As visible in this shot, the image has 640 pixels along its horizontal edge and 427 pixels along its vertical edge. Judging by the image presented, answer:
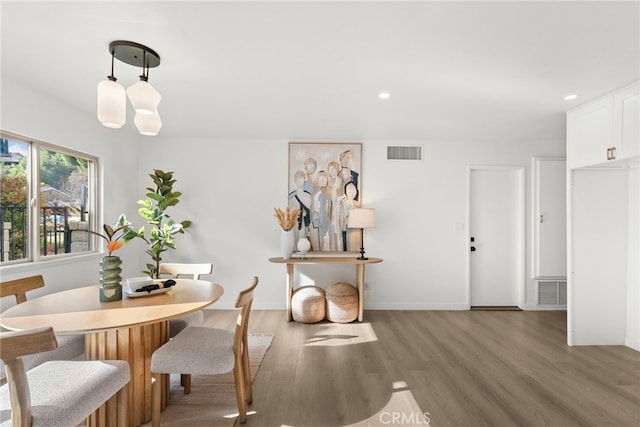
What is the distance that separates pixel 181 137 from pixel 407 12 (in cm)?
377

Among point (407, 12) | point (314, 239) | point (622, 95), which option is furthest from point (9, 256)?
point (622, 95)

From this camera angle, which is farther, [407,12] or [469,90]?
[469,90]

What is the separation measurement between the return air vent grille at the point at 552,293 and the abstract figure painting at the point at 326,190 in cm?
287

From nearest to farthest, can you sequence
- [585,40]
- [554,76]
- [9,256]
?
[585,40], [554,76], [9,256]

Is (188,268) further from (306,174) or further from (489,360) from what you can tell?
(489,360)

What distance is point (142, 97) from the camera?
1817 mm

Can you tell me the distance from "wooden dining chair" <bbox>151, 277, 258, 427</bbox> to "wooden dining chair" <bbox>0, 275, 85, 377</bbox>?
1.89 feet

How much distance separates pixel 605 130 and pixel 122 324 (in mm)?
4243

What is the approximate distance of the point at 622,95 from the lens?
2.73m

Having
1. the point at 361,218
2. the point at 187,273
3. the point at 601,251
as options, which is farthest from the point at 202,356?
the point at 601,251

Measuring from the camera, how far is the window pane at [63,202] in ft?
10.0

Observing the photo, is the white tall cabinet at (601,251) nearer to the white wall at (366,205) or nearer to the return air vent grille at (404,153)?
the white wall at (366,205)

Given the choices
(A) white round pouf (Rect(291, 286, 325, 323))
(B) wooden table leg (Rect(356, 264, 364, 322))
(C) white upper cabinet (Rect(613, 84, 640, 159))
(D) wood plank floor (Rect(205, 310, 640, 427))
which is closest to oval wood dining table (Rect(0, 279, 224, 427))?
(D) wood plank floor (Rect(205, 310, 640, 427))

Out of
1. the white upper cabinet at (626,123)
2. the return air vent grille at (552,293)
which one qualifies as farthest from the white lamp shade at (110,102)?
the return air vent grille at (552,293)
